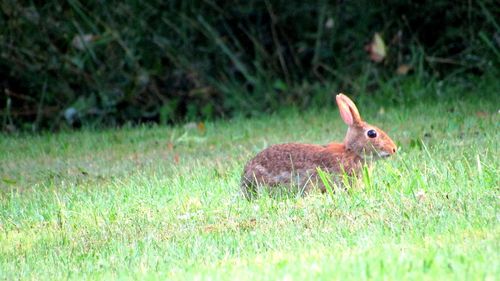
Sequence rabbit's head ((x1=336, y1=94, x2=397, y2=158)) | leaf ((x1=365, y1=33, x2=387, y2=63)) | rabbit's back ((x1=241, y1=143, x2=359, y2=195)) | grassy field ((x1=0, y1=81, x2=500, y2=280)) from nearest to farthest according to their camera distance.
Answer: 1. grassy field ((x1=0, y1=81, x2=500, y2=280))
2. rabbit's back ((x1=241, y1=143, x2=359, y2=195))
3. rabbit's head ((x1=336, y1=94, x2=397, y2=158))
4. leaf ((x1=365, y1=33, x2=387, y2=63))

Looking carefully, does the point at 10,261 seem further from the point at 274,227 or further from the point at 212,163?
the point at 212,163

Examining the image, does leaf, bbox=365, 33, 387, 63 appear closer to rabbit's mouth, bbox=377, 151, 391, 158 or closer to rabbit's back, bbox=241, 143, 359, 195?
rabbit's mouth, bbox=377, 151, 391, 158

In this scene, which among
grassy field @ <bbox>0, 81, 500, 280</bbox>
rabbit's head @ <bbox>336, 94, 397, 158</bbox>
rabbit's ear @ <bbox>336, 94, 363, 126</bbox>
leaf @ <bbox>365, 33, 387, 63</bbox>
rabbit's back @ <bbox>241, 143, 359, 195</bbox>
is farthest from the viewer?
leaf @ <bbox>365, 33, 387, 63</bbox>

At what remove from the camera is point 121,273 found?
554 cm

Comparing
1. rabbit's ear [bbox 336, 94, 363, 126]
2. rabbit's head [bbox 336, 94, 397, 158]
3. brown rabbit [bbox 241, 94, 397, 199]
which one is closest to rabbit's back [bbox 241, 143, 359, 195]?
brown rabbit [bbox 241, 94, 397, 199]

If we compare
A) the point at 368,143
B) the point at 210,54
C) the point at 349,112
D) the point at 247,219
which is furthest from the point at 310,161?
the point at 210,54

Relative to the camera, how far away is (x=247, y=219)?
21.2 feet

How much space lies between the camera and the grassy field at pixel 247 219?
206 inches

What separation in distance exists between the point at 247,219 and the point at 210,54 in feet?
23.3

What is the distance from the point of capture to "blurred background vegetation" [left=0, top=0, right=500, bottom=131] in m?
12.6

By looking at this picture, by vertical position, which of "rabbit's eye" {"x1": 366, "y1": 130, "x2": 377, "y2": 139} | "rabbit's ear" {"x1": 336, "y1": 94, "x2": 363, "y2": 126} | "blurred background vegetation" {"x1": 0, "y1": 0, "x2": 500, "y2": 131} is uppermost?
"rabbit's ear" {"x1": 336, "y1": 94, "x2": 363, "y2": 126}

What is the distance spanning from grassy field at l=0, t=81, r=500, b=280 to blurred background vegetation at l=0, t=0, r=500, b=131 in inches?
110

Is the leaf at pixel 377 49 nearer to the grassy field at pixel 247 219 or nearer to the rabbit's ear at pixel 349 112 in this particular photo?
the grassy field at pixel 247 219

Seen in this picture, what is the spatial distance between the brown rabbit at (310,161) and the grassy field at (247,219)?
0.17 metres
